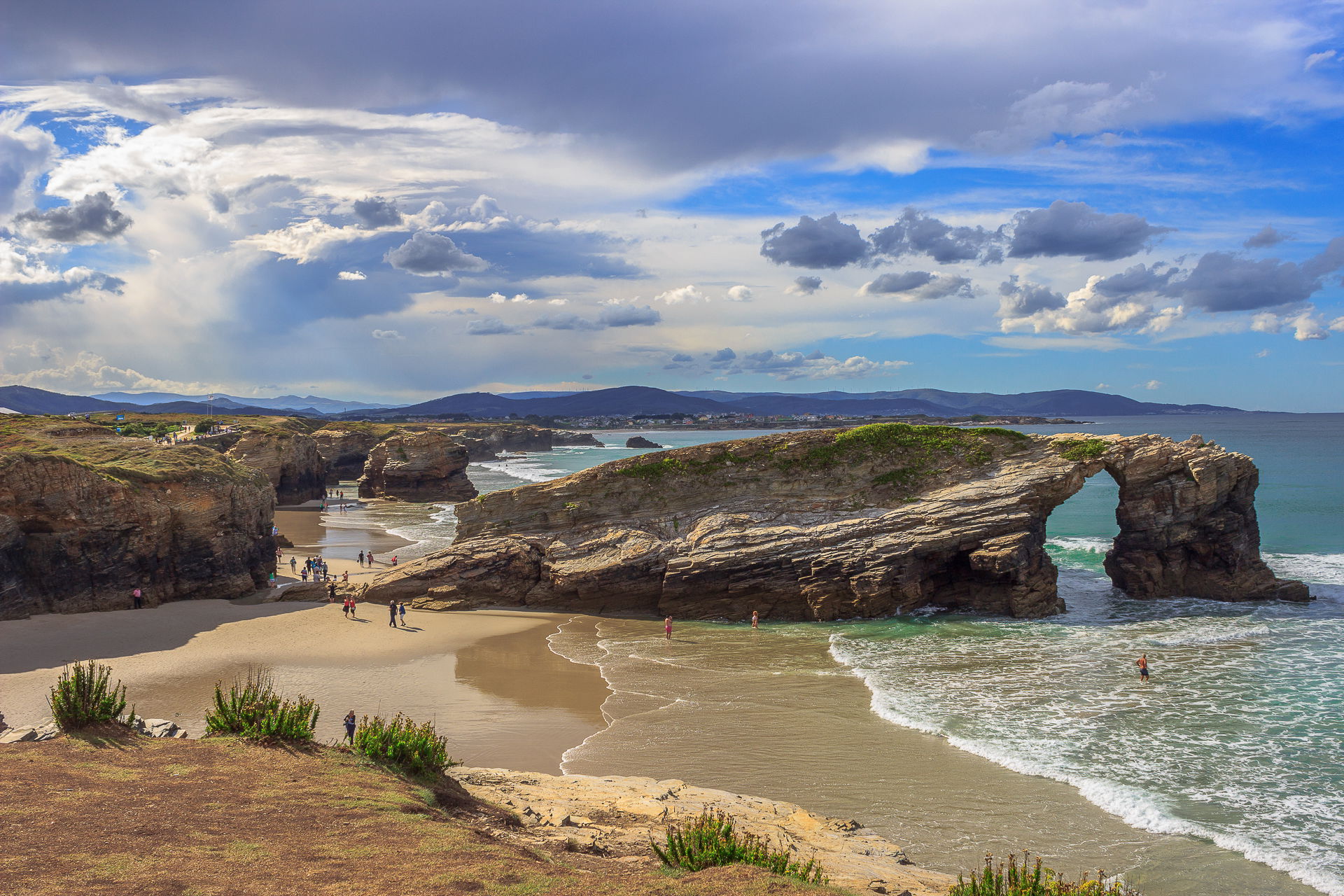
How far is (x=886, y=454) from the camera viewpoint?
29.5m

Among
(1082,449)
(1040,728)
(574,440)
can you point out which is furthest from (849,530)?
(574,440)

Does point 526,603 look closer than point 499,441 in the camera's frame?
Yes

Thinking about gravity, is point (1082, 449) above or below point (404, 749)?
above

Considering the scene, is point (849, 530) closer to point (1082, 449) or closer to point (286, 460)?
point (1082, 449)

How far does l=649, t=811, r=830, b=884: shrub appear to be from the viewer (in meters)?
8.56

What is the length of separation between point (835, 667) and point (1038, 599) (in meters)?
9.98

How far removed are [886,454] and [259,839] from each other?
25304 millimetres

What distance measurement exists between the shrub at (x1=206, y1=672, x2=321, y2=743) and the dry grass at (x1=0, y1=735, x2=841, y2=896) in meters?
0.69

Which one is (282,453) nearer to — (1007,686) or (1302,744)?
(1007,686)

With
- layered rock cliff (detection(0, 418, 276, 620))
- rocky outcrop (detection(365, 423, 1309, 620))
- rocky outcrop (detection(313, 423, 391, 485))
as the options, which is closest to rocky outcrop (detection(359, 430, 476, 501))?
rocky outcrop (detection(313, 423, 391, 485))

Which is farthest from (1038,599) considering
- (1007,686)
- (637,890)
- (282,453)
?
(282,453)

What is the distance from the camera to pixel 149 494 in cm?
2766

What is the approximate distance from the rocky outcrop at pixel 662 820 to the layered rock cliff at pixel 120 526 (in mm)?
20790

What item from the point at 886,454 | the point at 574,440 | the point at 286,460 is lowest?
the point at 574,440
